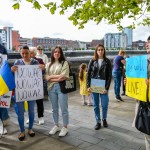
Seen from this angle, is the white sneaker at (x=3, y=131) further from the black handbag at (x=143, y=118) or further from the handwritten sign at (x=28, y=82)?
the black handbag at (x=143, y=118)

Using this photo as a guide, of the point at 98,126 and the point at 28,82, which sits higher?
the point at 28,82

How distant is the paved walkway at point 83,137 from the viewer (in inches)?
171

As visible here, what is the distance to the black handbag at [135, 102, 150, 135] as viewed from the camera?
297 cm

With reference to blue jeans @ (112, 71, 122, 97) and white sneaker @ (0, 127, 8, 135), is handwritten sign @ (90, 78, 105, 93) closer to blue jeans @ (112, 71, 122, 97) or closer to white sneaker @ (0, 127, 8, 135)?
white sneaker @ (0, 127, 8, 135)

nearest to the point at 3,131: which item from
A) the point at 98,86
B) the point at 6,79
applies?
the point at 6,79

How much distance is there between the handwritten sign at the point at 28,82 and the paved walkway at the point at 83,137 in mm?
829

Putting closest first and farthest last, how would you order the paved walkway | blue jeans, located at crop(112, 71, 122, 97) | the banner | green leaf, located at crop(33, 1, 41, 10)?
the banner
green leaf, located at crop(33, 1, 41, 10)
the paved walkway
blue jeans, located at crop(112, 71, 122, 97)

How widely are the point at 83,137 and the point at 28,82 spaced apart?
155 cm

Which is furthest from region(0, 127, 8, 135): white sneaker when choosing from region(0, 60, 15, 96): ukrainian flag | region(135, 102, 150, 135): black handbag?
region(135, 102, 150, 135): black handbag

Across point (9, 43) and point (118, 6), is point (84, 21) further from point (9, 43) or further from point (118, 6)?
point (9, 43)

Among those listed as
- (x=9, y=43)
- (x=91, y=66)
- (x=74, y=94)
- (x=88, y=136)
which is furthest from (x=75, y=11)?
(x=9, y=43)

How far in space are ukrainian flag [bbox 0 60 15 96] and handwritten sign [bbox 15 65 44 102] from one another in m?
0.23

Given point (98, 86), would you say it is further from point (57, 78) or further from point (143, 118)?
point (143, 118)

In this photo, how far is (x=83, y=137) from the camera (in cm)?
477
